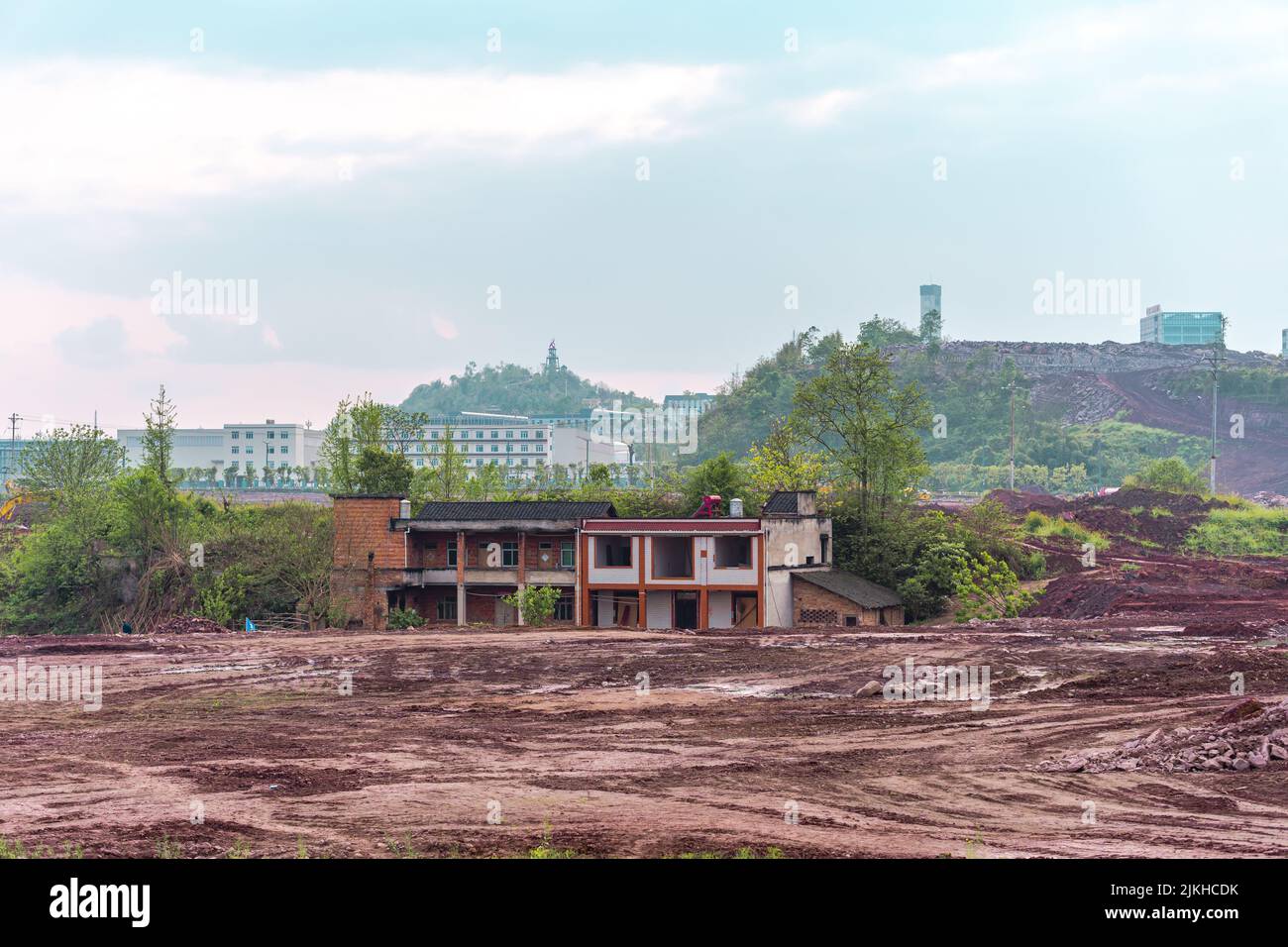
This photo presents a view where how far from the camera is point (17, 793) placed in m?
20.0

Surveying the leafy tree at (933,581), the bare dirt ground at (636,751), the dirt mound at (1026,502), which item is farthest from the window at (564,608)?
the dirt mound at (1026,502)

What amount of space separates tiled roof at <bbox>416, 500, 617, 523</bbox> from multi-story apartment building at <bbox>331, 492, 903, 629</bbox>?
0.08 metres

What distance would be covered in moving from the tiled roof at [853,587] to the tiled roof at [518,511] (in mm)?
9411

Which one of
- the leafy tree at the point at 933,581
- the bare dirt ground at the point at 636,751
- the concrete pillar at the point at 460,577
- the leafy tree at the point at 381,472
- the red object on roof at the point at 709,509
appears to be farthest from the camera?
the leafy tree at the point at 381,472

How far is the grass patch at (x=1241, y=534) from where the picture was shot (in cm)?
7843

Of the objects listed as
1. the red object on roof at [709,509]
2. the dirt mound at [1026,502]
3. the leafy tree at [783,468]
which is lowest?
the dirt mound at [1026,502]

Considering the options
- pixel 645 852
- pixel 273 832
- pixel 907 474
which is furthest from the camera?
pixel 907 474

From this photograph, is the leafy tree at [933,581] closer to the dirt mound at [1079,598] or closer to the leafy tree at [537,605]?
the dirt mound at [1079,598]

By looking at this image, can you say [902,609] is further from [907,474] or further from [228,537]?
[228,537]

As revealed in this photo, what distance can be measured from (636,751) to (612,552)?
30916mm

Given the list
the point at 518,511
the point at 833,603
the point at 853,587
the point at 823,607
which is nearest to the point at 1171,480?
the point at 853,587
